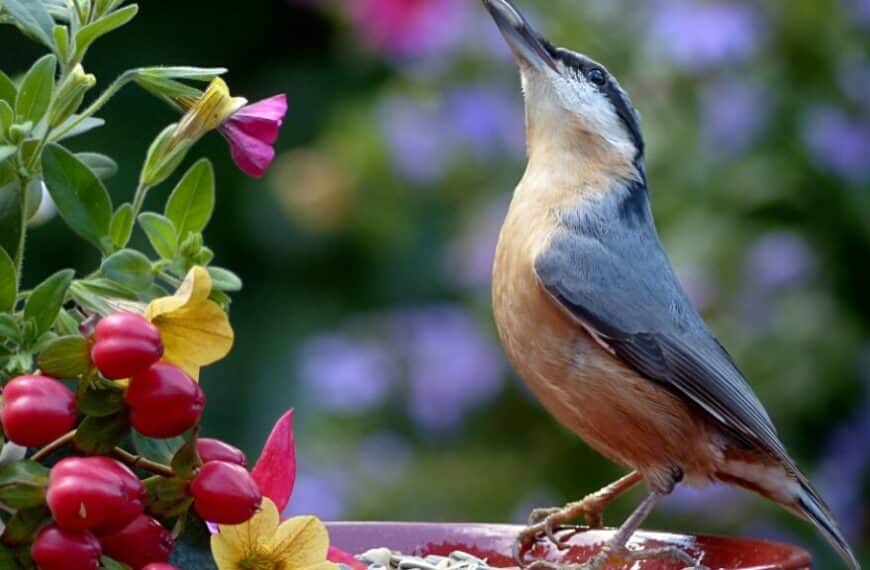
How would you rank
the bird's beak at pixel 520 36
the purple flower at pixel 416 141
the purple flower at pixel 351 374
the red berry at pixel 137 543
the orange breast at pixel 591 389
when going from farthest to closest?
the purple flower at pixel 416 141 → the purple flower at pixel 351 374 → the bird's beak at pixel 520 36 → the orange breast at pixel 591 389 → the red berry at pixel 137 543

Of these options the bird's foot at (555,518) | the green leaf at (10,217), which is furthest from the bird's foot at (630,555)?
the green leaf at (10,217)

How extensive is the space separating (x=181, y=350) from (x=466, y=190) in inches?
154

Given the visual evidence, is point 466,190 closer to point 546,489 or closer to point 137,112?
point 546,489

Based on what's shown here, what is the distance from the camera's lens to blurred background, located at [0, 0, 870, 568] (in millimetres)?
4730

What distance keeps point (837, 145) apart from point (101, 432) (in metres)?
3.74

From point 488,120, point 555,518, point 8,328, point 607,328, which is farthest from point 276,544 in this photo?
point 488,120

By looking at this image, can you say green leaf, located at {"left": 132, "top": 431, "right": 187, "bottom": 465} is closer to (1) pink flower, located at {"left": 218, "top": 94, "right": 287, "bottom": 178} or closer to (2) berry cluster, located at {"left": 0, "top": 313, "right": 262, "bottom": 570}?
(2) berry cluster, located at {"left": 0, "top": 313, "right": 262, "bottom": 570}

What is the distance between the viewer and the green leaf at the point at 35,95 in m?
1.59

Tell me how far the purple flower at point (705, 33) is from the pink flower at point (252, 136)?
10.7ft

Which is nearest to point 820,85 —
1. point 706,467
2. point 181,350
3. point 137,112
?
point 706,467

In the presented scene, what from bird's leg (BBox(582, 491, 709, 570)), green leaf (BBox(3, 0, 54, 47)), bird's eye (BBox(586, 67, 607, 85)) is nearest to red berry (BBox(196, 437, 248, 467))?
green leaf (BBox(3, 0, 54, 47))

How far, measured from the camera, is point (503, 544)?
2553mm

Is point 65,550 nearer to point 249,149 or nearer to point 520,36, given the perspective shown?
point 249,149

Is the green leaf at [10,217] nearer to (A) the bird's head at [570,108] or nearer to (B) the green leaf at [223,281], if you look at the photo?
(B) the green leaf at [223,281]
